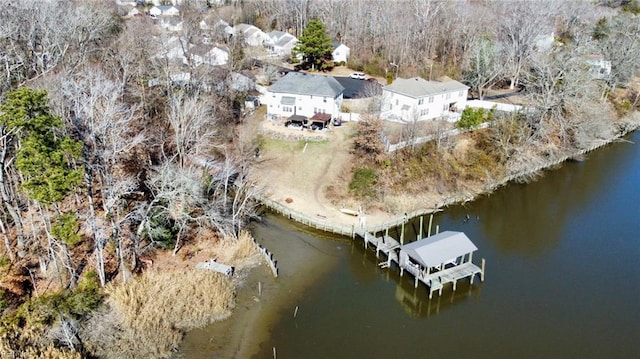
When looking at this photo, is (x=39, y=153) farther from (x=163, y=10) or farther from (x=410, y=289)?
(x=163, y=10)

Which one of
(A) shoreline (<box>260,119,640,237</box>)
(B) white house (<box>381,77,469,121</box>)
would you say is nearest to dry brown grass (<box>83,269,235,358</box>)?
(A) shoreline (<box>260,119,640,237</box>)

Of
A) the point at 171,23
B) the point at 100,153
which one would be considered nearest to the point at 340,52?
the point at 171,23

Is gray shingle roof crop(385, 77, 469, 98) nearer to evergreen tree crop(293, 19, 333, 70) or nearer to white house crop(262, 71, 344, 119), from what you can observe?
white house crop(262, 71, 344, 119)

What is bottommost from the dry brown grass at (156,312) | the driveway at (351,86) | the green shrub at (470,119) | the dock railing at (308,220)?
the dock railing at (308,220)

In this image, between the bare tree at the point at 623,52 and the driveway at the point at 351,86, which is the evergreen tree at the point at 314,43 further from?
the bare tree at the point at 623,52

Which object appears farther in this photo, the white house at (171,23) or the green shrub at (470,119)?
the white house at (171,23)

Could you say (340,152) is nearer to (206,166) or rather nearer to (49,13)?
(206,166)

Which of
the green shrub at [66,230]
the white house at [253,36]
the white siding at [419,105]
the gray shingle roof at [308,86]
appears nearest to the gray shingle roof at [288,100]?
the gray shingle roof at [308,86]
